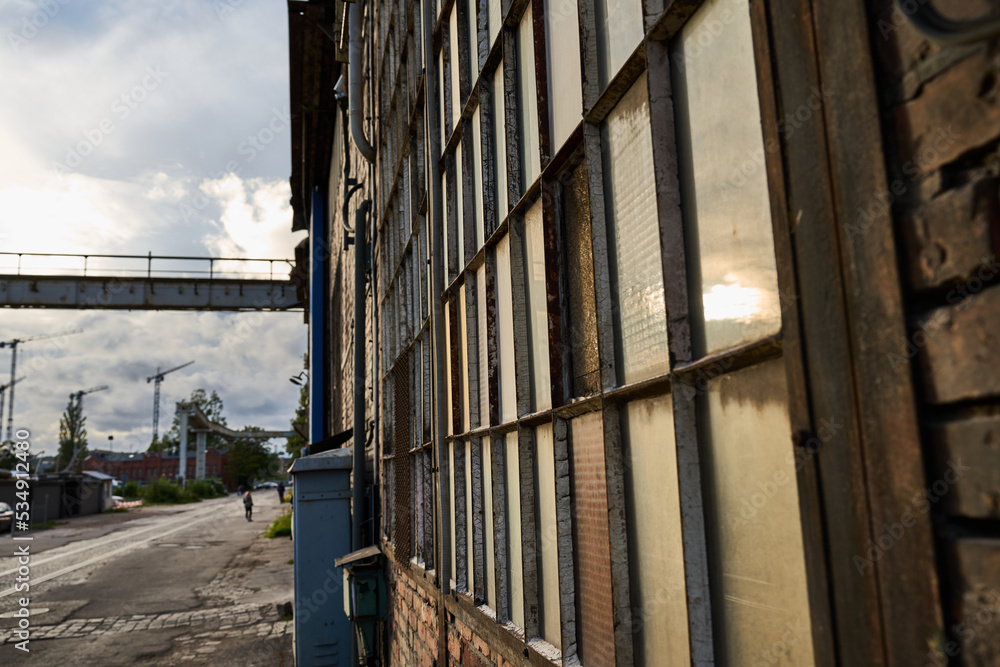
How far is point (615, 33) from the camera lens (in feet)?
4.89

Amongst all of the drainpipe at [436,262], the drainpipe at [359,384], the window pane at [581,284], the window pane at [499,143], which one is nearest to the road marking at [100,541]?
the drainpipe at [359,384]

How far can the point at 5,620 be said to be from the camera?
9523mm

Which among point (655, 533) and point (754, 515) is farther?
point (655, 533)

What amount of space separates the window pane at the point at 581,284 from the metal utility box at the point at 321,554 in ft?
16.9

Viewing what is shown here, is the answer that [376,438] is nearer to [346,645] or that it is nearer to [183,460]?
[346,645]

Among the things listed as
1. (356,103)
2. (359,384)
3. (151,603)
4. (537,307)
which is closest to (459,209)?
(537,307)

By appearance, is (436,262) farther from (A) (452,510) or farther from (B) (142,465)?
(B) (142,465)

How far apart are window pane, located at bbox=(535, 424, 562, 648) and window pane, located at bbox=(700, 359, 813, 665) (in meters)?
0.67

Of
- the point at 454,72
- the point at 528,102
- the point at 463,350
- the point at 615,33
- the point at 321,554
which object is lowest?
the point at 321,554

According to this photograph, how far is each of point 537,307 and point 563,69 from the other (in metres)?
0.63

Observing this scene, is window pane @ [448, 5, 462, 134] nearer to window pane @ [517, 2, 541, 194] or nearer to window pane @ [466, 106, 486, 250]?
window pane @ [466, 106, 486, 250]

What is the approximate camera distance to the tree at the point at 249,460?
76.3 m

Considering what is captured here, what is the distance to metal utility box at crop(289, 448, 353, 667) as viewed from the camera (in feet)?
20.2

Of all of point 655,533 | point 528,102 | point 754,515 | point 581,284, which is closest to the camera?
point 754,515
